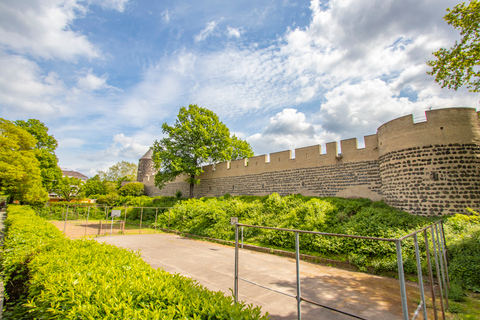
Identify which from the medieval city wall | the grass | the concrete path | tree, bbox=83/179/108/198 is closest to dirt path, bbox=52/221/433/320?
the concrete path

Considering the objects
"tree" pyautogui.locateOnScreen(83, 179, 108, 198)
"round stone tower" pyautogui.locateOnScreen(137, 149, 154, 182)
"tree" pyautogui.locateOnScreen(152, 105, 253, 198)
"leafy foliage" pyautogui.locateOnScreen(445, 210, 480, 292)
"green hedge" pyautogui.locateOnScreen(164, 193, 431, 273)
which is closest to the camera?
"leafy foliage" pyautogui.locateOnScreen(445, 210, 480, 292)

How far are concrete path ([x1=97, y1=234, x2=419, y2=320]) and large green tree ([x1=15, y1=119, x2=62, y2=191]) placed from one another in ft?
73.8

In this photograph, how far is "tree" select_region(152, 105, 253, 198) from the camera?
20.2 metres

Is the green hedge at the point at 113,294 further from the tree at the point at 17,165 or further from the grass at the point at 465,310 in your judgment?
the tree at the point at 17,165

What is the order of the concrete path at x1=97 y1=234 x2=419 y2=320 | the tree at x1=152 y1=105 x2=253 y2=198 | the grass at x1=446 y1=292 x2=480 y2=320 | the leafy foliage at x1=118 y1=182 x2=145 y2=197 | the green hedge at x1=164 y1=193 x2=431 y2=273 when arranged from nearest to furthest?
the grass at x1=446 y1=292 x2=480 y2=320, the concrete path at x1=97 y1=234 x2=419 y2=320, the green hedge at x1=164 y1=193 x2=431 y2=273, the tree at x1=152 y1=105 x2=253 y2=198, the leafy foliage at x1=118 y1=182 x2=145 y2=197

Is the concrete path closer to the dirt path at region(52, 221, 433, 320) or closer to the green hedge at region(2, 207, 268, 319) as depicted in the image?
the dirt path at region(52, 221, 433, 320)

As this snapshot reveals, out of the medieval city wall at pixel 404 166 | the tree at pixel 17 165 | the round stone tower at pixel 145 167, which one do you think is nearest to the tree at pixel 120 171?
the round stone tower at pixel 145 167

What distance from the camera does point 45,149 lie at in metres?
25.2

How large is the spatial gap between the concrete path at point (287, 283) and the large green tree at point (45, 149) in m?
22.5

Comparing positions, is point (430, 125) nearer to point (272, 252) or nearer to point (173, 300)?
point (272, 252)

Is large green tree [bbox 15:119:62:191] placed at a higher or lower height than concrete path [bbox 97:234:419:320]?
higher

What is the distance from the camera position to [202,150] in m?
20.0

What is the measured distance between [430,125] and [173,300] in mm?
11572

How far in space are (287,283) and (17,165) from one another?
21.7m
